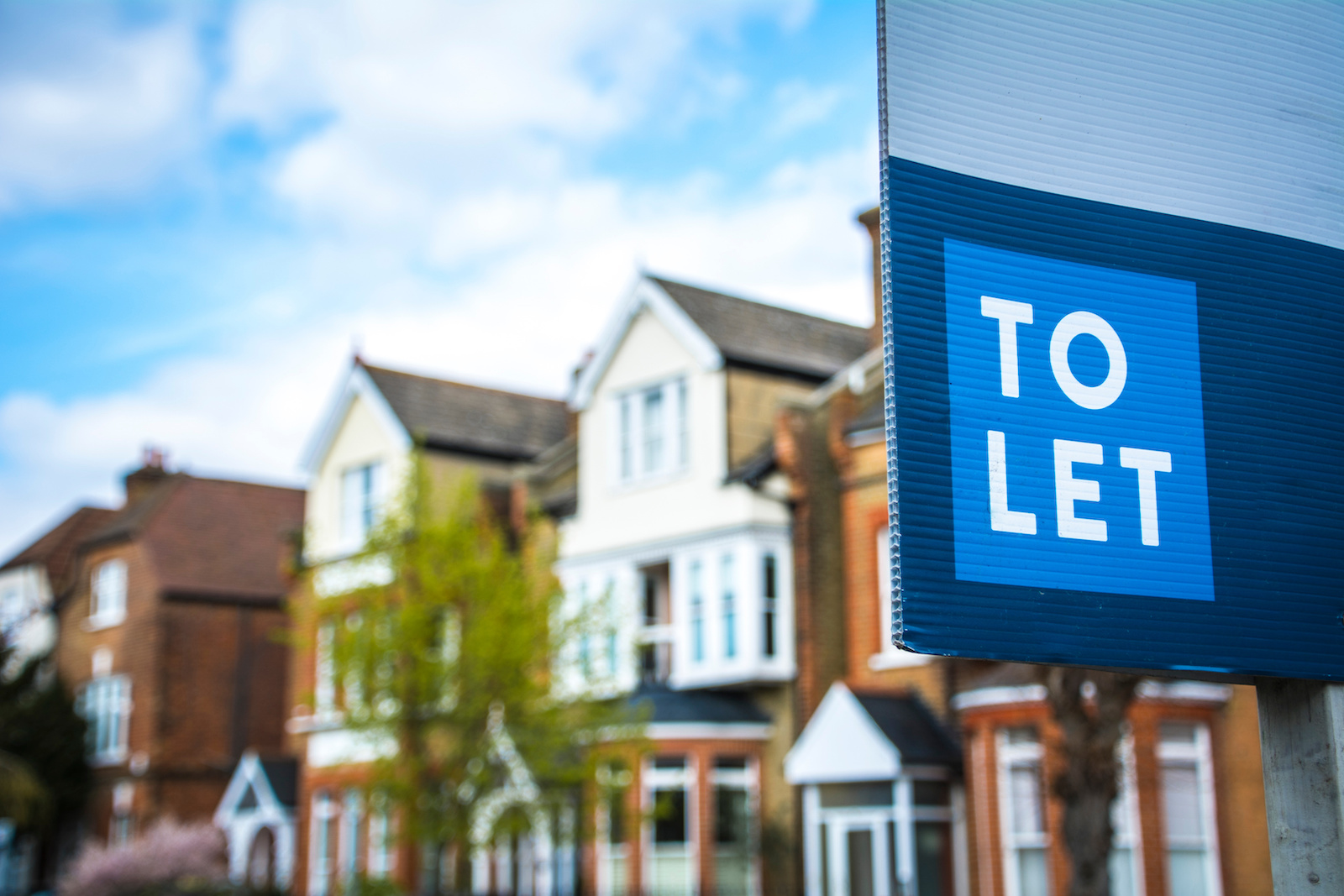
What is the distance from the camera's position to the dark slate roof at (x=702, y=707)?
2398 centimetres

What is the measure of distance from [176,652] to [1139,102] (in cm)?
3529

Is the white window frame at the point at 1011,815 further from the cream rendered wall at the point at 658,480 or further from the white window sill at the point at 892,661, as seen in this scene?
the cream rendered wall at the point at 658,480

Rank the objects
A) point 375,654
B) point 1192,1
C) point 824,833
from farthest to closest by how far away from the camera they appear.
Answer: point 824,833
point 375,654
point 1192,1

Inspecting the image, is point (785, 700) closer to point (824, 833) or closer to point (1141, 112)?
point (824, 833)

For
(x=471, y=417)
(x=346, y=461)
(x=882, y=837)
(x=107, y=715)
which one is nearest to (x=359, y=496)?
(x=346, y=461)

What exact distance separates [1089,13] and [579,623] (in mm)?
17254

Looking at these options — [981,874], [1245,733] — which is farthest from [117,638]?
[1245,733]

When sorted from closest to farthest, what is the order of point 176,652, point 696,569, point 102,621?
point 696,569 → point 176,652 → point 102,621

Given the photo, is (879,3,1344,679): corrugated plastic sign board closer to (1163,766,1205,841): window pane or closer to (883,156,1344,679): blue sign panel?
(883,156,1344,679): blue sign panel

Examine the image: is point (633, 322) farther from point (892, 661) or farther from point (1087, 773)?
point (1087, 773)

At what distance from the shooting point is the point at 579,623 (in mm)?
21938

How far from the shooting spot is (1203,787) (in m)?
19.3

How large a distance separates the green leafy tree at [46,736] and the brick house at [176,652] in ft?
1.53

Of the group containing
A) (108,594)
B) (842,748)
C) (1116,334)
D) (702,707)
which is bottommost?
(842,748)
